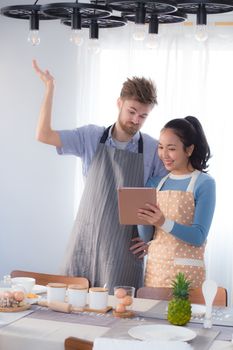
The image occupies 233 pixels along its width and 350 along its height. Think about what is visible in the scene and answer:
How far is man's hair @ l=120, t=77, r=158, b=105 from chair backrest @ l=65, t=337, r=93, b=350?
1.41 m

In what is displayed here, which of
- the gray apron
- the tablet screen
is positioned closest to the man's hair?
the gray apron

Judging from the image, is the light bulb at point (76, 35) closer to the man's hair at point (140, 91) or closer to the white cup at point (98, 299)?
the man's hair at point (140, 91)

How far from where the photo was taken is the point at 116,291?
2.83 m

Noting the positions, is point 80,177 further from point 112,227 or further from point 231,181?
point 112,227

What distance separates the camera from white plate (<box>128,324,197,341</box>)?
2430mm

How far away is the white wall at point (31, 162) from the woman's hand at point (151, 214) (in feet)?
6.36

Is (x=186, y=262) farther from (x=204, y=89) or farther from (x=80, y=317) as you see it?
(x=204, y=89)

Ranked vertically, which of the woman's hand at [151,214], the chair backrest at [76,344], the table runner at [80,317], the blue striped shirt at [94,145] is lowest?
the table runner at [80,317]

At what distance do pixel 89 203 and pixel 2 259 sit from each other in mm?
1850

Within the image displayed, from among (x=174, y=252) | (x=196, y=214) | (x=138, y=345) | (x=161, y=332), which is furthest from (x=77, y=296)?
(x=138, y=345)

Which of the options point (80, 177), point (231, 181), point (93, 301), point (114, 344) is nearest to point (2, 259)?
point (80, 177)

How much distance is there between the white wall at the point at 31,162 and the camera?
5008mm

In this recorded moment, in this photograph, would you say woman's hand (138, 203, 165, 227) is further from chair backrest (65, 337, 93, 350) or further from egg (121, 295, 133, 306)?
chair backrest (65, 337, 93, 350)

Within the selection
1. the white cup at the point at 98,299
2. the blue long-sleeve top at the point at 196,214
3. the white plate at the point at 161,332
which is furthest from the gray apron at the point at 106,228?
the white plate at the point at 161,332
